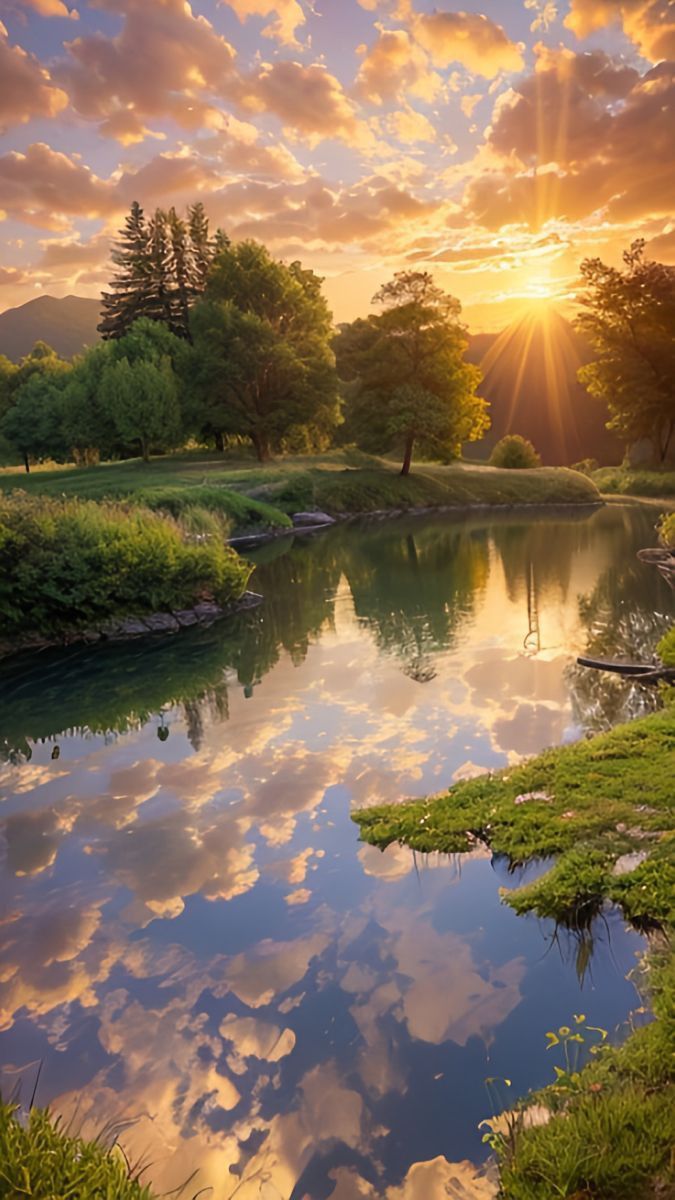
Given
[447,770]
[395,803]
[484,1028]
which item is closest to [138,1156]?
[484,1028]

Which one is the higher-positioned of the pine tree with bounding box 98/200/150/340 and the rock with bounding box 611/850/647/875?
the pine tree with bounding box 98/200/150/340

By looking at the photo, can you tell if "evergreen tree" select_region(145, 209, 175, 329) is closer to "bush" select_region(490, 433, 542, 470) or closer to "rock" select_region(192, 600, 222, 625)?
"bush" select_region(490, 433, 542, 470)

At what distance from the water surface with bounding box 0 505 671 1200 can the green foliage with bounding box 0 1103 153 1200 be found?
1.00 meters

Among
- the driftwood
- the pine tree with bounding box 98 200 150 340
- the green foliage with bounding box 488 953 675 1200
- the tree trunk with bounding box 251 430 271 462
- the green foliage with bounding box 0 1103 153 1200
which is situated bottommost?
the driftwood

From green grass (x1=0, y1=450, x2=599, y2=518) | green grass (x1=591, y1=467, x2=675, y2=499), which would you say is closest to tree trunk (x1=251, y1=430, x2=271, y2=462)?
green grass (x1=0, y1=450, x2=599, y2=518)

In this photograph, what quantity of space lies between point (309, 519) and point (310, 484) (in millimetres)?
3698

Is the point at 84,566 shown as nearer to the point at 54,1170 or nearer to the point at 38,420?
the point at 54,1170

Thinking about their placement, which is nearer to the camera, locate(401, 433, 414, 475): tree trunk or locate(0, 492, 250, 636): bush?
locate(0, 492, 250, 636): bush

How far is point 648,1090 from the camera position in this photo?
15.6ft

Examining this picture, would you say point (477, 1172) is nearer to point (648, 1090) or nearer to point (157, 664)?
point (648, 1090)

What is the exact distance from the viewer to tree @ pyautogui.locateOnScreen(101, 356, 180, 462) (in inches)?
2190

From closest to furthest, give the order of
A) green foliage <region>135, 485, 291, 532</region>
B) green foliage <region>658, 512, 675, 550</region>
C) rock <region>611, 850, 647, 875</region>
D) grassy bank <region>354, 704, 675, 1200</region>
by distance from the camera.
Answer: grassy bank <region>354, 704, 675, 1200</region>, rock <region>611, 850, 647, 875</region>, green foliage <region>658, 512, 675, 550</region>, green foliage <region>135, 485, 291, 532</region>

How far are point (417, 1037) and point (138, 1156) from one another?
2.18m

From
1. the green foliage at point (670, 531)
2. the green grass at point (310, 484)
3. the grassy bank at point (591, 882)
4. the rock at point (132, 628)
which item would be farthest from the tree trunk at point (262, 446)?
the grassy bank at point (591, 882)
